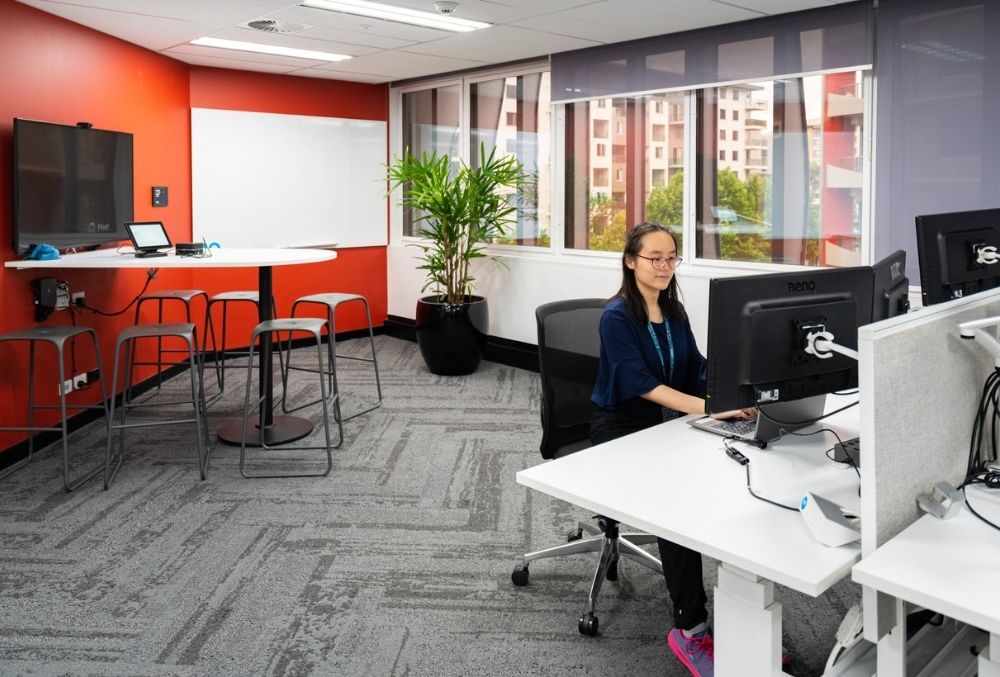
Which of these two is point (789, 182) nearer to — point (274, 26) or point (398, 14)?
point (398, 14)

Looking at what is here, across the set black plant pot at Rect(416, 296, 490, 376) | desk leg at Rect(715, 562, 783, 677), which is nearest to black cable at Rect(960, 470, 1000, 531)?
desk leg at Rect(715, 562, 783, 677)

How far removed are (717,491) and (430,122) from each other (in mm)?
5578

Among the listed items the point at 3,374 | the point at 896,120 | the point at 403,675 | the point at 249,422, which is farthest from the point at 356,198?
the point at 403,675

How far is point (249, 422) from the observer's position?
4426 millimetres

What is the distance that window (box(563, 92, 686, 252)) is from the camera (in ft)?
16.4

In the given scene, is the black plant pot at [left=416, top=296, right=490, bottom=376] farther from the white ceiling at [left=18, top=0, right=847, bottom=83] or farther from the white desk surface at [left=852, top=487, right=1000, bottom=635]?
the white desk surface at [left=852, top=487, right=1000, bottom=635]

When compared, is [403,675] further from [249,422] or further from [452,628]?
[249,422]

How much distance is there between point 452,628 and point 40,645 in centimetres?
113

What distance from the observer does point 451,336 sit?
5641 millimetres

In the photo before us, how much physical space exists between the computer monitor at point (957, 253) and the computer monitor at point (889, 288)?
0.20ft

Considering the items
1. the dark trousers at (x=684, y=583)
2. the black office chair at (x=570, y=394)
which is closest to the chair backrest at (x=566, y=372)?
the black office chair at (x=570, y=394)

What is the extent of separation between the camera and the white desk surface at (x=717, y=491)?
1.44 m

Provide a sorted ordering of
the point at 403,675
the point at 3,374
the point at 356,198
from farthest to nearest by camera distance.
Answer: the point at 356,198, the point at 3,374, the point at 403,675

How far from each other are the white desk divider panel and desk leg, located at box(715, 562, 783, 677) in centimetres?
18
